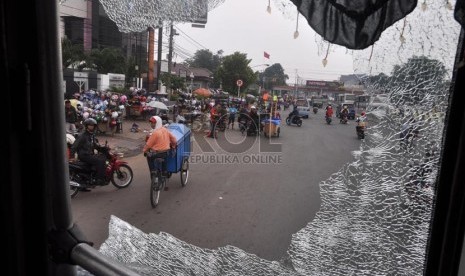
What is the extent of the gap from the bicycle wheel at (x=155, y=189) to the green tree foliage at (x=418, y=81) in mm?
4104

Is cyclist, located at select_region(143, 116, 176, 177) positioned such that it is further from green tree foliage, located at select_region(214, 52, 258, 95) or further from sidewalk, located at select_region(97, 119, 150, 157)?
sidewalk, located at select_region(97, 119, 150, 157)

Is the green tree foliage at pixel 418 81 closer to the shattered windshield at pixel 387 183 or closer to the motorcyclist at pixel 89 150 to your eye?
the shattered windshield at pixel 387 183

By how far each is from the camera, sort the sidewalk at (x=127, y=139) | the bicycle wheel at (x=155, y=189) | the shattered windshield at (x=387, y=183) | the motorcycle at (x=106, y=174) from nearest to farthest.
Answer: the shattered windshield at (x=387, y=183), the bicycle wheel at (x=155, y=189), the motorcycle at (x=106, y=174), the sidewalk at (x=127, y=139)

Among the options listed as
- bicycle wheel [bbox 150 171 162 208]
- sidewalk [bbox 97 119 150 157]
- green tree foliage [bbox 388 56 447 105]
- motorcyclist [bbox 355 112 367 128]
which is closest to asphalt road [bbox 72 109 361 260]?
bicycle wheel [bbox 150 171 162 208]

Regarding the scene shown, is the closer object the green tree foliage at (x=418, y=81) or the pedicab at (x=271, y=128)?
the green tree foliage at (x=418, y=81)

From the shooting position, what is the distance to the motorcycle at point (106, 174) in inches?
201

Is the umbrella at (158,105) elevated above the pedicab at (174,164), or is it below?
above

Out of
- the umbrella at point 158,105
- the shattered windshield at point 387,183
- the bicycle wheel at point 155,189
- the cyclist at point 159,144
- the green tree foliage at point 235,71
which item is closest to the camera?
the shattered windshield at point 387,183

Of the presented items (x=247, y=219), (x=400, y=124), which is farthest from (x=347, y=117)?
(x=247, y=219)

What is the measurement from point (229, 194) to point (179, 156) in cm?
94

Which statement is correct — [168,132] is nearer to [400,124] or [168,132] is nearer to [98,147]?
[98,147]

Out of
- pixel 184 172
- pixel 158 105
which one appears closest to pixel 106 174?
pixel 184 172

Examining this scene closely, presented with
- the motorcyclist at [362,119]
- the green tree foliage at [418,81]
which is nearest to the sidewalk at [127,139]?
the motorcyclist at [362,119]

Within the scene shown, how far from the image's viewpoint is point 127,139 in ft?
28.9
